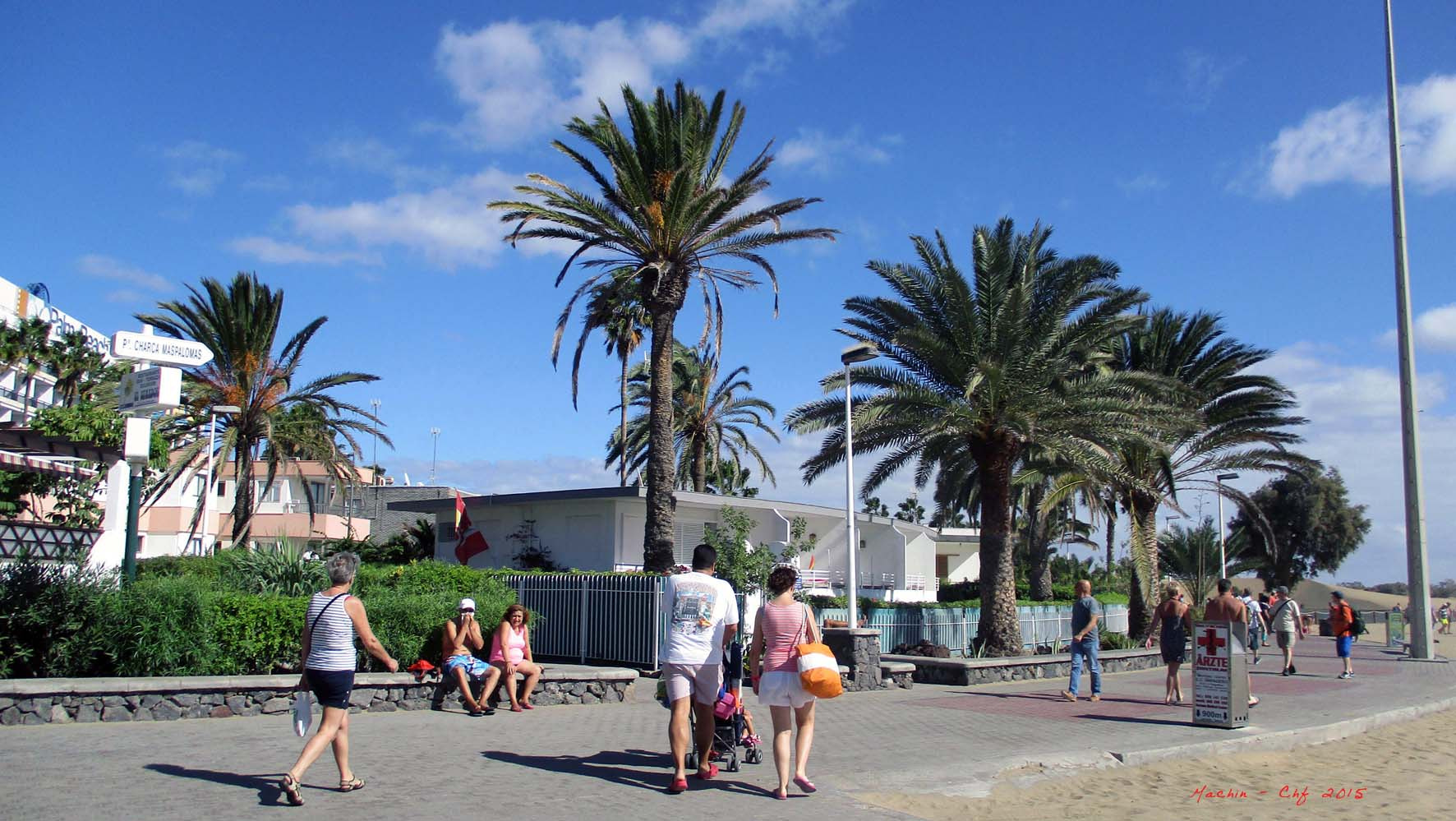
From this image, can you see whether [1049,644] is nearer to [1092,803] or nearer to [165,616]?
[1092,803]

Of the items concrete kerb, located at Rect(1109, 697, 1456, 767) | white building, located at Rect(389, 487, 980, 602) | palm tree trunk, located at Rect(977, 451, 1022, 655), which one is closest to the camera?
concrete kerb, located at Rect(1109, 697, 1456, 767)

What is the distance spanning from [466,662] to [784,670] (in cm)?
556

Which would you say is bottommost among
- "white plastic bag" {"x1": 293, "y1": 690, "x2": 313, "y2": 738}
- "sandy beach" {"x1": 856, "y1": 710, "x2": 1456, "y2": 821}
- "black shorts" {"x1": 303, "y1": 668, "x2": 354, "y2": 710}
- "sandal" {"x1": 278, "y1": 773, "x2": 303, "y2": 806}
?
"sandy beach" {"x1": 856, "y1": 710, "x2": 1456, "y2": 821}

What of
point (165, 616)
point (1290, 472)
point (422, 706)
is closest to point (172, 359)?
point (165, 616)

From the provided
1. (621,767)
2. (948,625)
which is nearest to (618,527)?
(948,625)

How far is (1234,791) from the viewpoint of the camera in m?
8.55

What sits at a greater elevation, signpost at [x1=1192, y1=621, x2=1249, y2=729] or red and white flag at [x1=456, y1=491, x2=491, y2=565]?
red and white flag at [x1=456, y1=491, x2=491, y2=565]

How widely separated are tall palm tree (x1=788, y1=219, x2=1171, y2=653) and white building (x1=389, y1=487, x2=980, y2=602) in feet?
14.8

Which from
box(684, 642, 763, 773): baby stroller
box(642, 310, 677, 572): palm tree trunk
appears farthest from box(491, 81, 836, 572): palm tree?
box(684, 642, 763, 773): baby stroller

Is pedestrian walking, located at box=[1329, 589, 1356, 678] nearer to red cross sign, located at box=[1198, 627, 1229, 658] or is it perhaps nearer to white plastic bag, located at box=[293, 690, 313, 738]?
red cross sign, located at box=[1198, 627, 1229, 658]

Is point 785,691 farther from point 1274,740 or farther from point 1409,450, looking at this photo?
point 1409,450

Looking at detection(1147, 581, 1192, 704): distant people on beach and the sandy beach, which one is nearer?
the sandy beach

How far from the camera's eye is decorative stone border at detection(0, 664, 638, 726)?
9.42 meters

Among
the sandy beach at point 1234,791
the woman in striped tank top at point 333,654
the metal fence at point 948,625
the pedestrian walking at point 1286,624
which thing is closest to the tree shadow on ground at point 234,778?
the woman in striped tank top at point 333,654
